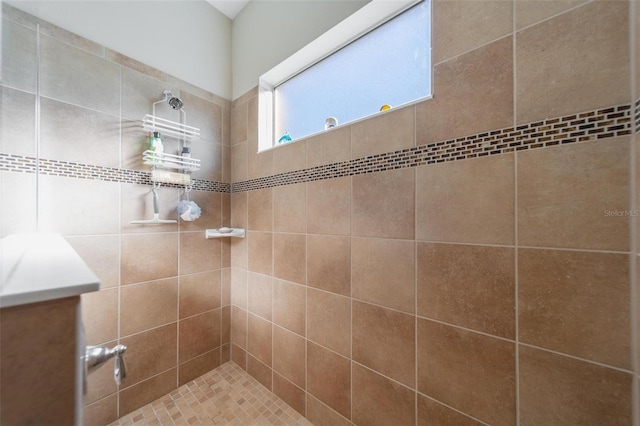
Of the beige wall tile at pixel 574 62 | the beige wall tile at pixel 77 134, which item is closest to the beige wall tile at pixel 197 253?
the beige wall tile at pixel 77 134

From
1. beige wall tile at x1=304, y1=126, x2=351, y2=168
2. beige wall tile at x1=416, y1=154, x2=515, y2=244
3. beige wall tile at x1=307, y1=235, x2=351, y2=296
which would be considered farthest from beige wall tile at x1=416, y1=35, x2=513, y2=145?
beige wall tile at x1=307, y1=235, x2=351, y2=296

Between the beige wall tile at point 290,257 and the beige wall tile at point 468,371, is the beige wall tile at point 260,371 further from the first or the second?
the beige wall tile at point 468,371

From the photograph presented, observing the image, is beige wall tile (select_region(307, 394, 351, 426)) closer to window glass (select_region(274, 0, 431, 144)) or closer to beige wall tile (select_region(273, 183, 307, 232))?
beige wall tile (select_region(273, 183, 307, 232))

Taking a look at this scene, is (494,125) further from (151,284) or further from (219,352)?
(219,352)

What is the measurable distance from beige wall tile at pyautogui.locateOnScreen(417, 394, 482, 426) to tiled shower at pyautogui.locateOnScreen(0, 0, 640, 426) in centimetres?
1

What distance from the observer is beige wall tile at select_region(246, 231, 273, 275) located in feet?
4.92

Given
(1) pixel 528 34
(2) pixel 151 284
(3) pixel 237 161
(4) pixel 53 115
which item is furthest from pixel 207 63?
(1) pixel 528 34

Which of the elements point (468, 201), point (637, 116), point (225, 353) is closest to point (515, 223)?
point (468, 201)

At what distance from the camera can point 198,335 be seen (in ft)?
5.27

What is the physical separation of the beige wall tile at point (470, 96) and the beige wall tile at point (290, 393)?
1.45 m

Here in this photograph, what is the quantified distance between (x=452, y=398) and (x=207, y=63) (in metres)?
2.33

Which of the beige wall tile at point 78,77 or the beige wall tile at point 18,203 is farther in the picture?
the beige wall tile at point 78,77

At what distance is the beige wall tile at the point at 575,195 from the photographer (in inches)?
24.0

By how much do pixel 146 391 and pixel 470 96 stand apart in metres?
2.20
